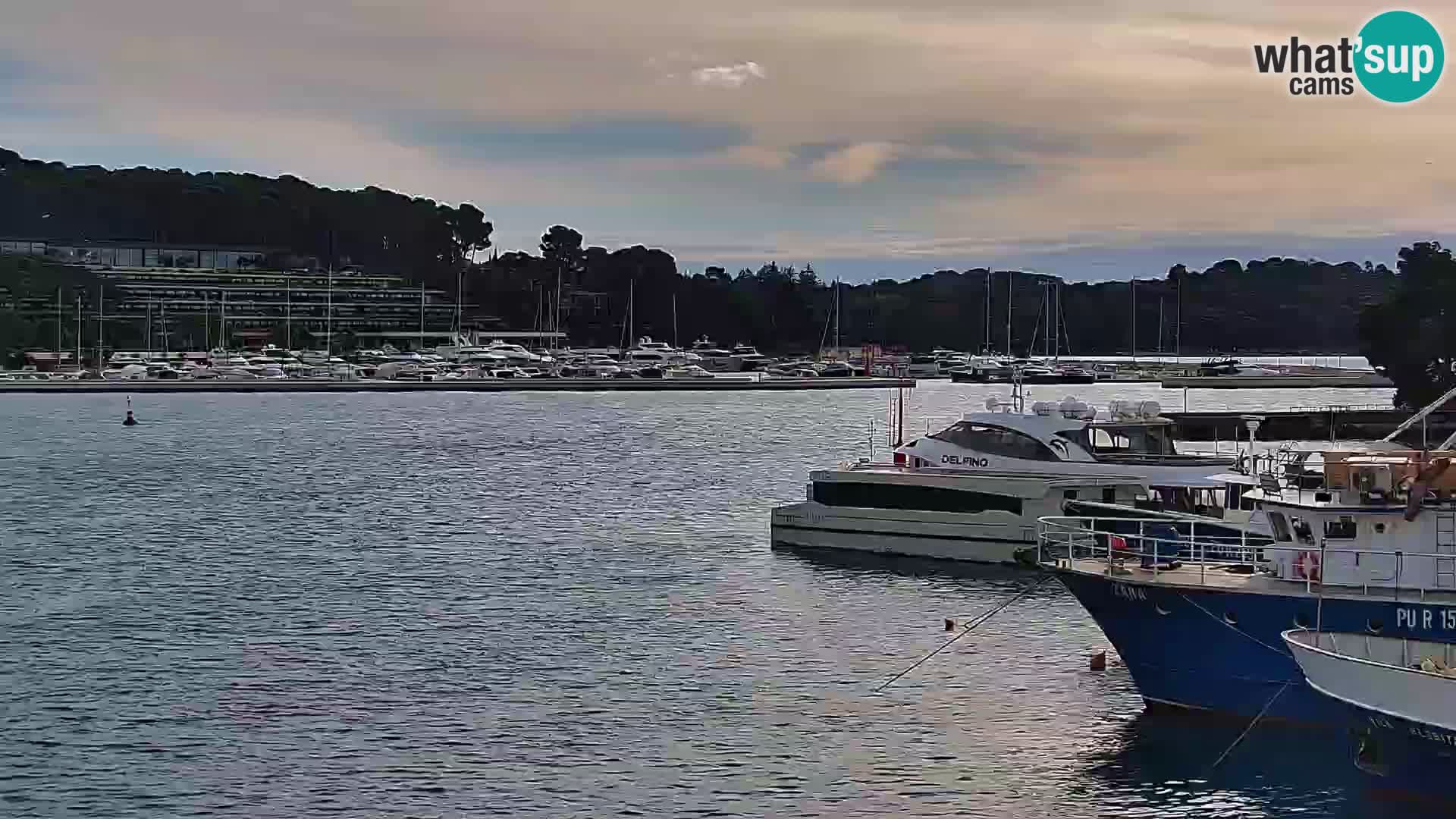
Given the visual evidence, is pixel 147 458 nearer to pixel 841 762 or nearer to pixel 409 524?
pixel 409 524

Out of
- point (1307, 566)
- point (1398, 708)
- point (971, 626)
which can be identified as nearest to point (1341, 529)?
point (1307, 566)

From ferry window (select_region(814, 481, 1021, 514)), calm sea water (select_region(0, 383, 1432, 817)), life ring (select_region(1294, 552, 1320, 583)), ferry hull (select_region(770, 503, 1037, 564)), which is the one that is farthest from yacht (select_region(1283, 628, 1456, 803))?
ferry window (select_region(814, 481, 1021, 514))

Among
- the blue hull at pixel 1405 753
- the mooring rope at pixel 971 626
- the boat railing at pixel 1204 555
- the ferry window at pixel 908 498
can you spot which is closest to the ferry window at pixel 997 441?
the ferry window at pixel 908 498

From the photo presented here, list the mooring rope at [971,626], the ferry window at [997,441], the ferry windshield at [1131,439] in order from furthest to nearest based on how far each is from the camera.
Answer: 1. the ferry windshield at [1131,439]
2. the ferry window at [997,441]
3. the mooring rope at [971,626]

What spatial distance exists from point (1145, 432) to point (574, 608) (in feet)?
57.7

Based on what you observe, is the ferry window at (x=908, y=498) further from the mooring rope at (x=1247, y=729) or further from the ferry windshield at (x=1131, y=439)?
the mooring rope at (x=1247, y=729)

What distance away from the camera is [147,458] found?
10594 cm

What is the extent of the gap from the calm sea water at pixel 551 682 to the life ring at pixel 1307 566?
2673 mm

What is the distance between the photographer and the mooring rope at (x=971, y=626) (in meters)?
37.8

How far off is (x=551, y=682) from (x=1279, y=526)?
48.4 feet

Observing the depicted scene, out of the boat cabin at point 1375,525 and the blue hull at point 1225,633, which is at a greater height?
the boat cabin at point 1375,525

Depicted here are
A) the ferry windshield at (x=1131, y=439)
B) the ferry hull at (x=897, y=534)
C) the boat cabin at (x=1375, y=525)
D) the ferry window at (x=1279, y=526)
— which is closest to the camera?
the boat cabin at (x=1375, y=525)

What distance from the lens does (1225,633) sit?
30891 mm

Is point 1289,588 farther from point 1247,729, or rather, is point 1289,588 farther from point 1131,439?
point 1131,439
